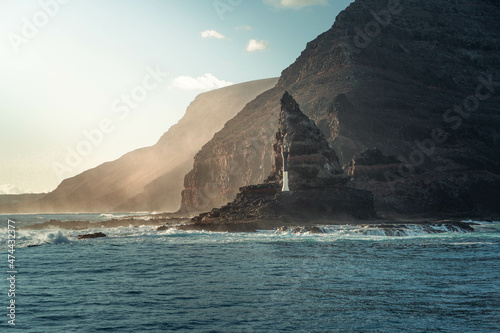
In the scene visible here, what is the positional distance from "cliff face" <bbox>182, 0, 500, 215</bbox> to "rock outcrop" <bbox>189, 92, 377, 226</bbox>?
21.6 m

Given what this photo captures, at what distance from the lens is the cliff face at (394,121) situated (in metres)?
129

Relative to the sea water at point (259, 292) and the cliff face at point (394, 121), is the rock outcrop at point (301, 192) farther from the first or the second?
the sea water at point (259, 292)

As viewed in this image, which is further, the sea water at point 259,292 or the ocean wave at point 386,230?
the ocean wave at point 386,230

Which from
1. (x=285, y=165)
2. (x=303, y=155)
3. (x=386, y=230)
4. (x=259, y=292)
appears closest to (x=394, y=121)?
(x=303, y=155)

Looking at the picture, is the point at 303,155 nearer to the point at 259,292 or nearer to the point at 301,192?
the point at 301,192

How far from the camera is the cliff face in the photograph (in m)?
129

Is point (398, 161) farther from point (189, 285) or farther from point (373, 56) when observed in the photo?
point (189, 285)

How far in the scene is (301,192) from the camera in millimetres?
104375

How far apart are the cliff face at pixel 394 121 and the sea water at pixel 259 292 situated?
82878mm

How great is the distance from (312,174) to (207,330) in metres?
89.6

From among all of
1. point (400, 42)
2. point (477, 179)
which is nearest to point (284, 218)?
point (477, 179)

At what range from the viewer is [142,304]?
2403 centimetres

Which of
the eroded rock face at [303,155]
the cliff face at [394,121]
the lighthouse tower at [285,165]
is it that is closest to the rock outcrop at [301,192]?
the eroded rock face at [303,155]

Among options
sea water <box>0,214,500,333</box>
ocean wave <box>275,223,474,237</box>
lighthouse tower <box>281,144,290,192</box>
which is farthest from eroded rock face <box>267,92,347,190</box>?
sea water <box>0,214,500,333</box>
